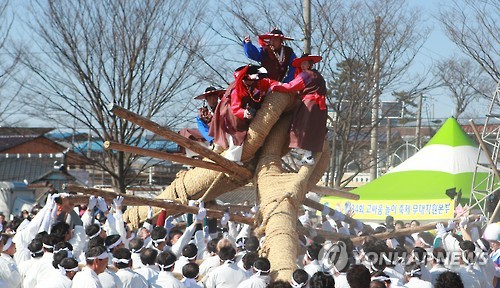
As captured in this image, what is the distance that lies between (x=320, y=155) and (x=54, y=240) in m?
3.21

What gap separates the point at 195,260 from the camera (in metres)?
8.31

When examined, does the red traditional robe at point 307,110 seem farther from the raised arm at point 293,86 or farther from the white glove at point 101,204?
the white glove at point 101,204

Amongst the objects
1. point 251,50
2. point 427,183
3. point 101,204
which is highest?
point 251,50

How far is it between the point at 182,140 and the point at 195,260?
1.26 m

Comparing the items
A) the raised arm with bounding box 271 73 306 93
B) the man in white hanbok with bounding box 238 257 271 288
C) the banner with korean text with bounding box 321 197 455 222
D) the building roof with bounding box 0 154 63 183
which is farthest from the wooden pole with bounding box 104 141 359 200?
the building roof with bounding box 0 154 63 183

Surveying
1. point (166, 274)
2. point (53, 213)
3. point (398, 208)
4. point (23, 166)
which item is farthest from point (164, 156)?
point (23, 166)

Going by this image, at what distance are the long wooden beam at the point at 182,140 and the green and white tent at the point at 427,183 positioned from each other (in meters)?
6.38

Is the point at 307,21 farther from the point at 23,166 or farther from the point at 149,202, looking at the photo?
the point at 23,166

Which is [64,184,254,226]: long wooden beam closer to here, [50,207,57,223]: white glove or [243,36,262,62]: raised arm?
[50,207,57,223]: white glove

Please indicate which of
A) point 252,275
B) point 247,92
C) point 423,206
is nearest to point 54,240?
point 252,275

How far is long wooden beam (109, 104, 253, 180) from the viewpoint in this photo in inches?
314

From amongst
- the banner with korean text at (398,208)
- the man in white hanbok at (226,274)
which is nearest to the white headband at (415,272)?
the man in white hanbok at (226,274)

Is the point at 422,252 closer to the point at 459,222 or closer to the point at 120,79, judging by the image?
the point at 459,222

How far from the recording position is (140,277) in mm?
7238
